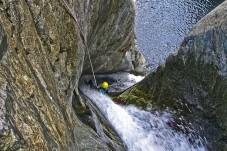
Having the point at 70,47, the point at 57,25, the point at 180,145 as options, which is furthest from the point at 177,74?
the point at 57,25

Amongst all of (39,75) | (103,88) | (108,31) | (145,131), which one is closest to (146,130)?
(145,131)

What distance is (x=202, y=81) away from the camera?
17.8 meters

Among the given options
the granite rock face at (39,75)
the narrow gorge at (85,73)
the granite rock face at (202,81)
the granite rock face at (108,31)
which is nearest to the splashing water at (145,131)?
the narrow gorge at (85,73)

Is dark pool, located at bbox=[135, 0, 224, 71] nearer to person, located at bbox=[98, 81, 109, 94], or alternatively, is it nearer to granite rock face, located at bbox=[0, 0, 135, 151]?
person, located at bbox=[98, 81, 109, 94]

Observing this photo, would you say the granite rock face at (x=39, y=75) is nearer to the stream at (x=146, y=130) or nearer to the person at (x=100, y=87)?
the stream at (x=146, y=130)

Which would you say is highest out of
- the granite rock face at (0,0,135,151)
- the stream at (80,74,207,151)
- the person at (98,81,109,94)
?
the granite rock face at (0,0,135,151)

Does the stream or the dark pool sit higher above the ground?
the dark pool

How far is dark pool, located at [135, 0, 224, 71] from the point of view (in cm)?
4534

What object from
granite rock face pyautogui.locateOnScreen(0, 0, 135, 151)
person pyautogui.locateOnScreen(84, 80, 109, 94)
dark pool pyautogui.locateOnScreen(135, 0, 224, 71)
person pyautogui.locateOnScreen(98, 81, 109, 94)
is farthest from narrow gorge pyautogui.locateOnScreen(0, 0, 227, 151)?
dark pool pyautogui.locateOnScreen(135, 0, 224, 71)

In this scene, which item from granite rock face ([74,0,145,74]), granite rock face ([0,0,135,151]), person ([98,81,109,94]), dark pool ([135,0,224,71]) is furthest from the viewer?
dark pool ([135,0,224,71])

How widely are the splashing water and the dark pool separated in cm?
2148

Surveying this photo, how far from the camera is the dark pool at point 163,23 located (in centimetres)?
4534

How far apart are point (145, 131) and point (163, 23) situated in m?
35.9

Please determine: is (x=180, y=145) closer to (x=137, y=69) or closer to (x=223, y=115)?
(x=223, y=115)
